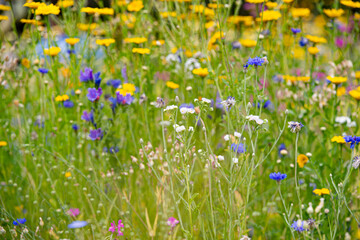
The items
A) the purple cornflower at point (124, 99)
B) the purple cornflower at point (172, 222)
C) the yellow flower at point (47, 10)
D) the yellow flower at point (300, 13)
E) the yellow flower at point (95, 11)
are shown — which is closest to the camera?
the purple cornflower at point (172, 222)

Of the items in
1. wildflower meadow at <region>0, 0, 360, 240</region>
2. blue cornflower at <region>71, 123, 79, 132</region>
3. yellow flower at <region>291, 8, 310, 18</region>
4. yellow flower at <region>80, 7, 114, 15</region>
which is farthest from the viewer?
yellow flower at <region>291, 8, 310, 18</region>

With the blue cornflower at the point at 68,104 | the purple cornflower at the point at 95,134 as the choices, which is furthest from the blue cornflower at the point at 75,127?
the purple cornflower at the point at 95,134

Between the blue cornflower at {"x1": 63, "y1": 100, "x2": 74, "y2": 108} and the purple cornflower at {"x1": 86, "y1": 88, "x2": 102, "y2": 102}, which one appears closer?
the purple cornflower at {"x1": 86, "y1": 88, "x2": 102, "y2": 102}

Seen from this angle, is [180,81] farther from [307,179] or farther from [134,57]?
[307,179]

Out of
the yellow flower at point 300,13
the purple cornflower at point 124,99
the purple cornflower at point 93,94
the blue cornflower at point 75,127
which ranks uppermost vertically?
the yellow flower at point 300,13

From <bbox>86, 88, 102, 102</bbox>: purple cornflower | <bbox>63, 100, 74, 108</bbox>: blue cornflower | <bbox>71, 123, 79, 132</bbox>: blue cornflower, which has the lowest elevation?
<bbox>71, 123, 79, 132</bbox>: blue cornflower

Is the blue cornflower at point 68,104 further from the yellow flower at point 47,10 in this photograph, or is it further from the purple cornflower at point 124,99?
the yellow flower at point 47,10

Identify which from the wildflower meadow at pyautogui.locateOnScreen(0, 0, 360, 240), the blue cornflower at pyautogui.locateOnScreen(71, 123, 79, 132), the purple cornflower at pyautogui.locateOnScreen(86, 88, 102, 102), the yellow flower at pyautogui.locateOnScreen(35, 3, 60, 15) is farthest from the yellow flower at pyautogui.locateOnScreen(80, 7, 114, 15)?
the blue cornflower at pyautogui.locateOnScreen(71, 123, 79, 132)

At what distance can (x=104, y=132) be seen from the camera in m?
2.51

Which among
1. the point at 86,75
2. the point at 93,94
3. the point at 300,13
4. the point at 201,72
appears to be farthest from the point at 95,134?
the point at 300,13

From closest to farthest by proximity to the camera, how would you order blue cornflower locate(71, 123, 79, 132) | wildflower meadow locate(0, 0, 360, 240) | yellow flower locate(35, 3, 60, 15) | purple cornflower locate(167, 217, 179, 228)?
purple cornflower locate(167, 217, 179, 228) → wildflower meadow locate(0, 0, 360, 240) → yellow flower locate(35, 3, 60, 15) → blue cornflower locate(71, 123, 79, 132)

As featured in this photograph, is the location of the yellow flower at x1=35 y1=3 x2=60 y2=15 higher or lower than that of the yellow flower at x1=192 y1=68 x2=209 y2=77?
higher

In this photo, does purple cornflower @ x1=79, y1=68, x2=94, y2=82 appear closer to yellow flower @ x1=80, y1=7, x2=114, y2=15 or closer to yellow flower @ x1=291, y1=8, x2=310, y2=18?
yellow flower @ x1=80, y1=7, x2=114, y2=15

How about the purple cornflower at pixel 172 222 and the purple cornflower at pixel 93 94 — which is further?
the purple cornflower at pixel 93 94
